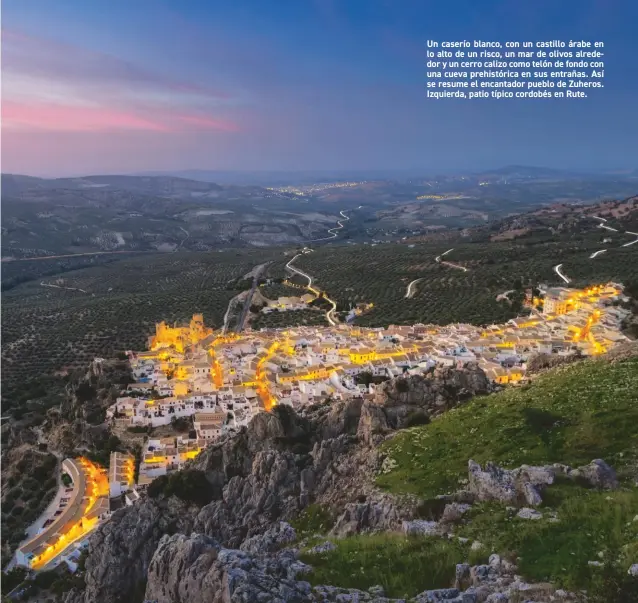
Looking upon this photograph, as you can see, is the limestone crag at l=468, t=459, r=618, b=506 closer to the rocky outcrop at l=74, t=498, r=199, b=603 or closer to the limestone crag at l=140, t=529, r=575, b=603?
the limestone crag at l=140, t=529, r=575, b=603

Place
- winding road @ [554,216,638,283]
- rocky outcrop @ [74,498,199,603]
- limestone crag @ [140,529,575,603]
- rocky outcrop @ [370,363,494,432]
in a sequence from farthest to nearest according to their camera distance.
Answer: winding road @ [554,216,638,283], rocky outcrop @ [370,363,494,432], rocky outcrop @ [74,498,199,603], limestone crag @ [140,529,575,603]

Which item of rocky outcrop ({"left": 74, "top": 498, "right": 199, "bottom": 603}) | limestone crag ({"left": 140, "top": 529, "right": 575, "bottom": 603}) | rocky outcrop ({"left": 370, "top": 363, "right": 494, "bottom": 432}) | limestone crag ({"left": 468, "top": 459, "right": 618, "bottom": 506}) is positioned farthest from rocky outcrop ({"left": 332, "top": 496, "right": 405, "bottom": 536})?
rocky outcrop ({"left": 370, "top": 363, "right": 494, "bottom": 432})

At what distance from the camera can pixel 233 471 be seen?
2361 centimetres

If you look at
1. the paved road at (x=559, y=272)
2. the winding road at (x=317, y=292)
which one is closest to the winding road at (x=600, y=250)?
the paved road at (x=559, y=272)

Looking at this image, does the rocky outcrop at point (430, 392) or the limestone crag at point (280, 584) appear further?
the rocky outcrop at point (430, 392)

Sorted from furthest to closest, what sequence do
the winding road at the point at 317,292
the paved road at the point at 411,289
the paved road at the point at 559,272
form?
the paved road at the point at 411,289, the paved road at the point at 559,272, the winding road at the point at 317,292

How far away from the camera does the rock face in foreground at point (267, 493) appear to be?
17656 millimetres

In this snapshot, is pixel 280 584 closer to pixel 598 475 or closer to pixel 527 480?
pixel 527 480

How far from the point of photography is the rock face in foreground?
17656mm

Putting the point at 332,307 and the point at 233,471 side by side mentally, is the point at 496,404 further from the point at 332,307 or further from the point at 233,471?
the point at 332,307

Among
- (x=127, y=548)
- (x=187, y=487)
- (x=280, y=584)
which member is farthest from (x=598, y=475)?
(x=187, y=487)

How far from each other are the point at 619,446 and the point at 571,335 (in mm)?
30792

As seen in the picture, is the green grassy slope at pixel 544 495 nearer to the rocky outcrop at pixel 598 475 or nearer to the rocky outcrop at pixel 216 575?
the rocky outcrop at pixel 598 475

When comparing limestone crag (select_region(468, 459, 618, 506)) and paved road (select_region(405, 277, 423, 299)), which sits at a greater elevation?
limestone crag (select_region(468, 459, 618, 506))
